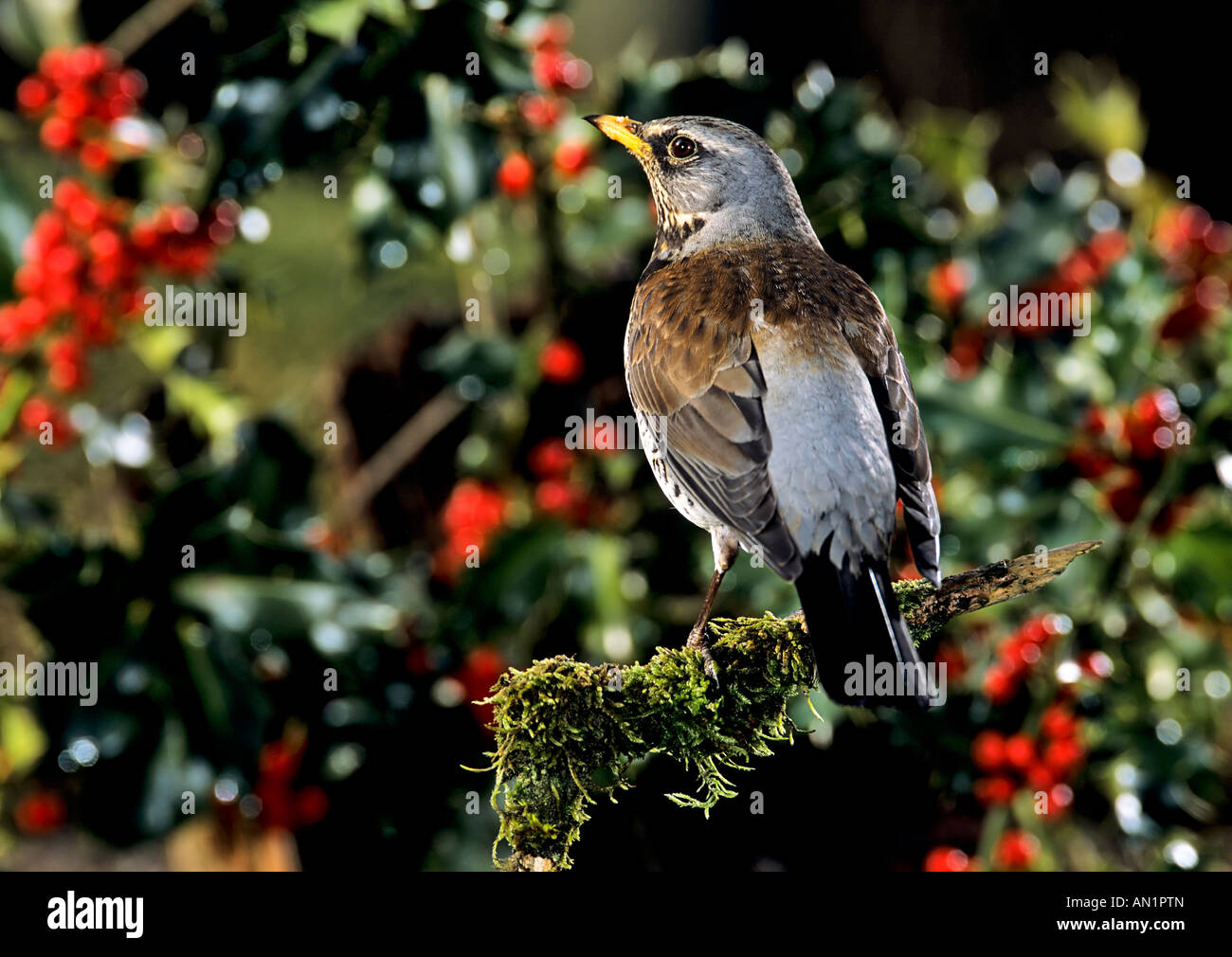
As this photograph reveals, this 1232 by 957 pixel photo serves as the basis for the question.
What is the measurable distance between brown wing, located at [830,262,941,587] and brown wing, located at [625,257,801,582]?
167mm

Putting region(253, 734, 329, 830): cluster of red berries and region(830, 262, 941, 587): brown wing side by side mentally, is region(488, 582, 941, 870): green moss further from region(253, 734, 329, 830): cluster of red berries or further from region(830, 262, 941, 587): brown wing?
region(253, 734, 329, 830): cluster of red berries

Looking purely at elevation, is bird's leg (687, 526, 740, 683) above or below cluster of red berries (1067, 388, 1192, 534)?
below

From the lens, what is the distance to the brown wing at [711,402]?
1.71 metres

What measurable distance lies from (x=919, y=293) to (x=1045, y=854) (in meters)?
1.18

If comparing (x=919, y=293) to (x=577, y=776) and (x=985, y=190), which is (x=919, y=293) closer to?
(x=985, y=190)

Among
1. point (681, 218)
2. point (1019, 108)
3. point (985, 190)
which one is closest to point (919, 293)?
point (985, 190)

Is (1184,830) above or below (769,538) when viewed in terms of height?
below

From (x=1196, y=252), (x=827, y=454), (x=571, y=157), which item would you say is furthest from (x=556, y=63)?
(x=1196, y=252)

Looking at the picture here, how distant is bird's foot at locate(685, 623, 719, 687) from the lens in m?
1.80

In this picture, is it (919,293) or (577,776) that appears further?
(919,293)

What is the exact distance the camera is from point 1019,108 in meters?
4.91

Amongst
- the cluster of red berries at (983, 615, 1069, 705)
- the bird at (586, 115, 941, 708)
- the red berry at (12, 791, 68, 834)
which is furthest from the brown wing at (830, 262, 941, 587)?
the red berry at (12, 791, 68, 834)

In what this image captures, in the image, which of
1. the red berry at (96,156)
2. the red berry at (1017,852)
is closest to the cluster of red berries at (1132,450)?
the red berry at (1017,852)

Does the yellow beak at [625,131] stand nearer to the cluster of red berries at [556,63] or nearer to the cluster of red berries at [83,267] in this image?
the cluster of red berries at [556,63]
